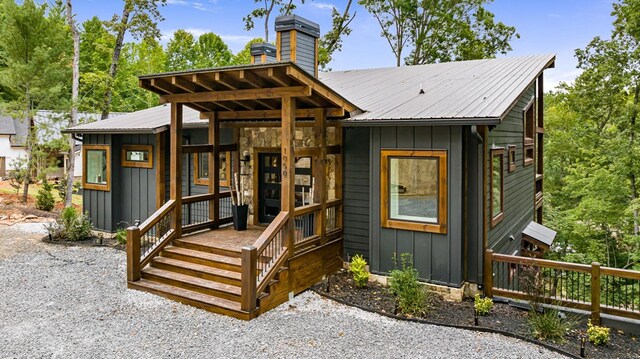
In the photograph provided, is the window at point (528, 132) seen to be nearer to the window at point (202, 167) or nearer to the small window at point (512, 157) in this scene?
the small window at point (512, 157)

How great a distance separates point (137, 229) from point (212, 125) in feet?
7.92

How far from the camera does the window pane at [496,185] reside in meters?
7.67

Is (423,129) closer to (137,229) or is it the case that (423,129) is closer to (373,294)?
(373,294)

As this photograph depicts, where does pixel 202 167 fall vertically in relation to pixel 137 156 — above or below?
below

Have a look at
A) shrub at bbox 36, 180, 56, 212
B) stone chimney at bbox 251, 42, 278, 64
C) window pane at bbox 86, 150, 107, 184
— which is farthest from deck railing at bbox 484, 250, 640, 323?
shrub at bbox 36, 180, 56, 212

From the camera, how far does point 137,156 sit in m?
10.9

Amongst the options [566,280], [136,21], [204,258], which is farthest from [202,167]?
[136,21]

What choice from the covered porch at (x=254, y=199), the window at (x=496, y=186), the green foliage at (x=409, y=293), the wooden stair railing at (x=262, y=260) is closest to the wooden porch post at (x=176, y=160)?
the covered porch at (x=254, y=199)

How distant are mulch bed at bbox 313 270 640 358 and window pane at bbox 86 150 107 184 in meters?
6.83

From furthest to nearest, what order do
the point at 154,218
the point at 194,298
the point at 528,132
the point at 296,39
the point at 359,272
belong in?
the point at 528,132 → the point at 296,39 → the point at 154,218 → the point at 359,272 → the point at 194,298

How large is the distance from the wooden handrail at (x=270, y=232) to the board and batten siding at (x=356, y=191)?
1.77 metres

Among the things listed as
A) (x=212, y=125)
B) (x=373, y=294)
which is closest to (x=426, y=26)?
(x=212, y=125)

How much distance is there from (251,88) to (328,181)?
2.32 m

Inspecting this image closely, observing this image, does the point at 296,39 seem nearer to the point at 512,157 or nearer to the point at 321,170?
the point at 321,170
